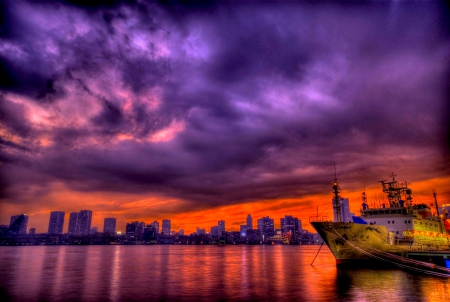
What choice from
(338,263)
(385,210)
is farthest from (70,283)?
(385,210)

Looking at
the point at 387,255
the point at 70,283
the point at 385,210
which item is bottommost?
the point at 70,283

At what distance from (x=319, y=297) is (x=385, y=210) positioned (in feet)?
118

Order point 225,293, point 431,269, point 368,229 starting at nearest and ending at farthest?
point 225,293 → point 431,269 → point 368,229

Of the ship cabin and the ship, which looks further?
the ship cabin

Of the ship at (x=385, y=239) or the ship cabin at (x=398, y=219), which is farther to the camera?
the ship cabin at (x=398, y=219)

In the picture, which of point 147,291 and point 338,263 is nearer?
point 147,291

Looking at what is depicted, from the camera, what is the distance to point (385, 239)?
53.9m

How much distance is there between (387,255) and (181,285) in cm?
3902

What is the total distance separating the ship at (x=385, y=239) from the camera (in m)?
50.1

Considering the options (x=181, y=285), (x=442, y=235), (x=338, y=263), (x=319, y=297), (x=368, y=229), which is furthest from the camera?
(x=442, y=235)

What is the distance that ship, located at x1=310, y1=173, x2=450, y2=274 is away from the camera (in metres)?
50.1

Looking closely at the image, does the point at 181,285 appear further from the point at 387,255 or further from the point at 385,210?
the point at 385,210

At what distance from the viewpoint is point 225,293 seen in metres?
35.1

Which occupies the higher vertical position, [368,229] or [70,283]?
[368,229]
